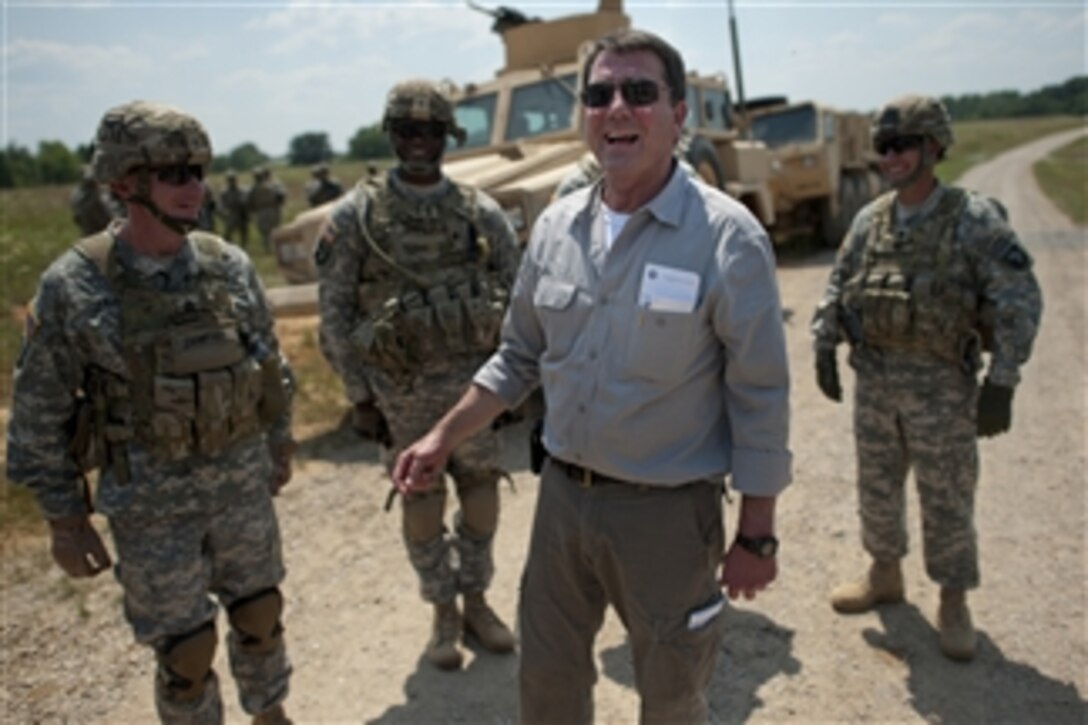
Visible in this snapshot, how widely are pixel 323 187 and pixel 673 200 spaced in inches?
517

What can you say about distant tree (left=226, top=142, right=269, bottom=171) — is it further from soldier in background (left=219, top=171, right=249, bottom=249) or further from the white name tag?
the white name tag

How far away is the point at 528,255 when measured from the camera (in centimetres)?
227

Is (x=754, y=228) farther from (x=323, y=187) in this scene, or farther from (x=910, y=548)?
(x=323, y=187)

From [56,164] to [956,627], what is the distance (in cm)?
6281

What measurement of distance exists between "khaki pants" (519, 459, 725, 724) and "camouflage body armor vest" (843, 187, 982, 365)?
1395 millimetres

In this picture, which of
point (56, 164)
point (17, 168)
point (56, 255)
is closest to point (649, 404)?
point (56, 255)

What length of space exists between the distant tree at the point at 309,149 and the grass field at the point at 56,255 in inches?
1778

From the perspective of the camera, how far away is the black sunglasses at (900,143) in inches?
123

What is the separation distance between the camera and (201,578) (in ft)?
8.29

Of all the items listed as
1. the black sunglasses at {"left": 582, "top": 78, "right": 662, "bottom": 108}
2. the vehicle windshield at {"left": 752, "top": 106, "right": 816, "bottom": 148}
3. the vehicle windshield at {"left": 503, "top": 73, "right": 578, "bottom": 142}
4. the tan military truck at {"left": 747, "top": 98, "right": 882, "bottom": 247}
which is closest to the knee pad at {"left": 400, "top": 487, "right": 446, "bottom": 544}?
the black sunglasses at {"left": 582, "top": 78, "right": 662, "bottom": 108}

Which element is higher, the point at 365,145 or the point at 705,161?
the point at 365,145

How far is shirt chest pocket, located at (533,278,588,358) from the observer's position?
206 centimetres

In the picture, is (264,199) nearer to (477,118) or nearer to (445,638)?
(477,118)

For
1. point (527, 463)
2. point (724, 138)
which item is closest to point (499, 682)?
point (527, 463)
